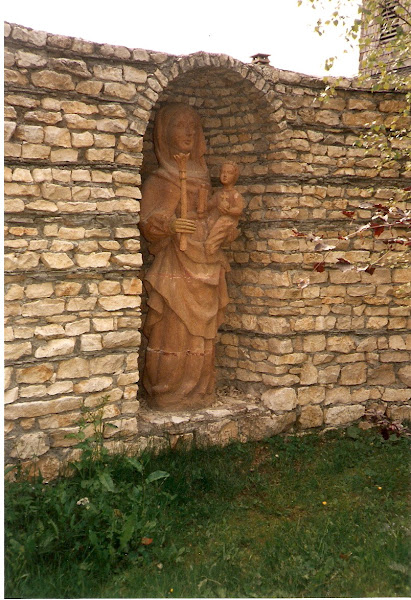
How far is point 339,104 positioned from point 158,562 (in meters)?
4.16

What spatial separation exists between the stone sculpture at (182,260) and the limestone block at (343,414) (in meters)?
1.20

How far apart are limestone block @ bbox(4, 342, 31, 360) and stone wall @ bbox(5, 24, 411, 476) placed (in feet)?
0.05

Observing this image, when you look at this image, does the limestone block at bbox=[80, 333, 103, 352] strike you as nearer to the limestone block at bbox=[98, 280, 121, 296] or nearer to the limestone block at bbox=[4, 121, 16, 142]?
the limestone block at bbox=[98, 280, 121, 296]

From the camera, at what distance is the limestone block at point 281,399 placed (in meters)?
5.96

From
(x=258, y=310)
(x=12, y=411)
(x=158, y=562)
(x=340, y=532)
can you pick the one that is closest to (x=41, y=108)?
(x=12, y=411)

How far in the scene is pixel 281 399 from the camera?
235 inches

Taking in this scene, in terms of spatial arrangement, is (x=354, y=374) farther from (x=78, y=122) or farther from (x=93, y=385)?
(x=78, y=122)

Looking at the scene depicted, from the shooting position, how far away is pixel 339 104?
5.97 m

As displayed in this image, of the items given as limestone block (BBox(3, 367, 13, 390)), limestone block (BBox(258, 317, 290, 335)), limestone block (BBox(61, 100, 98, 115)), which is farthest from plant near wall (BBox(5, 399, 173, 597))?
limestone block (BBox(61, 100, 98, 115))

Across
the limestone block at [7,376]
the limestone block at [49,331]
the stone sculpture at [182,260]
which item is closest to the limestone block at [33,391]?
the limestone block at [7,376]

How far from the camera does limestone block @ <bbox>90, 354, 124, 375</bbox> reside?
16.6 ft

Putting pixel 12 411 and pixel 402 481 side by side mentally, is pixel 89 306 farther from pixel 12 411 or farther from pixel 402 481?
pixel 402 481

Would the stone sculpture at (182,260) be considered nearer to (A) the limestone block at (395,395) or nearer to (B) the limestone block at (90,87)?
(B) the limestone block at (90,87)

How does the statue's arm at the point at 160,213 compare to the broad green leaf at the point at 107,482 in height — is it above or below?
above
